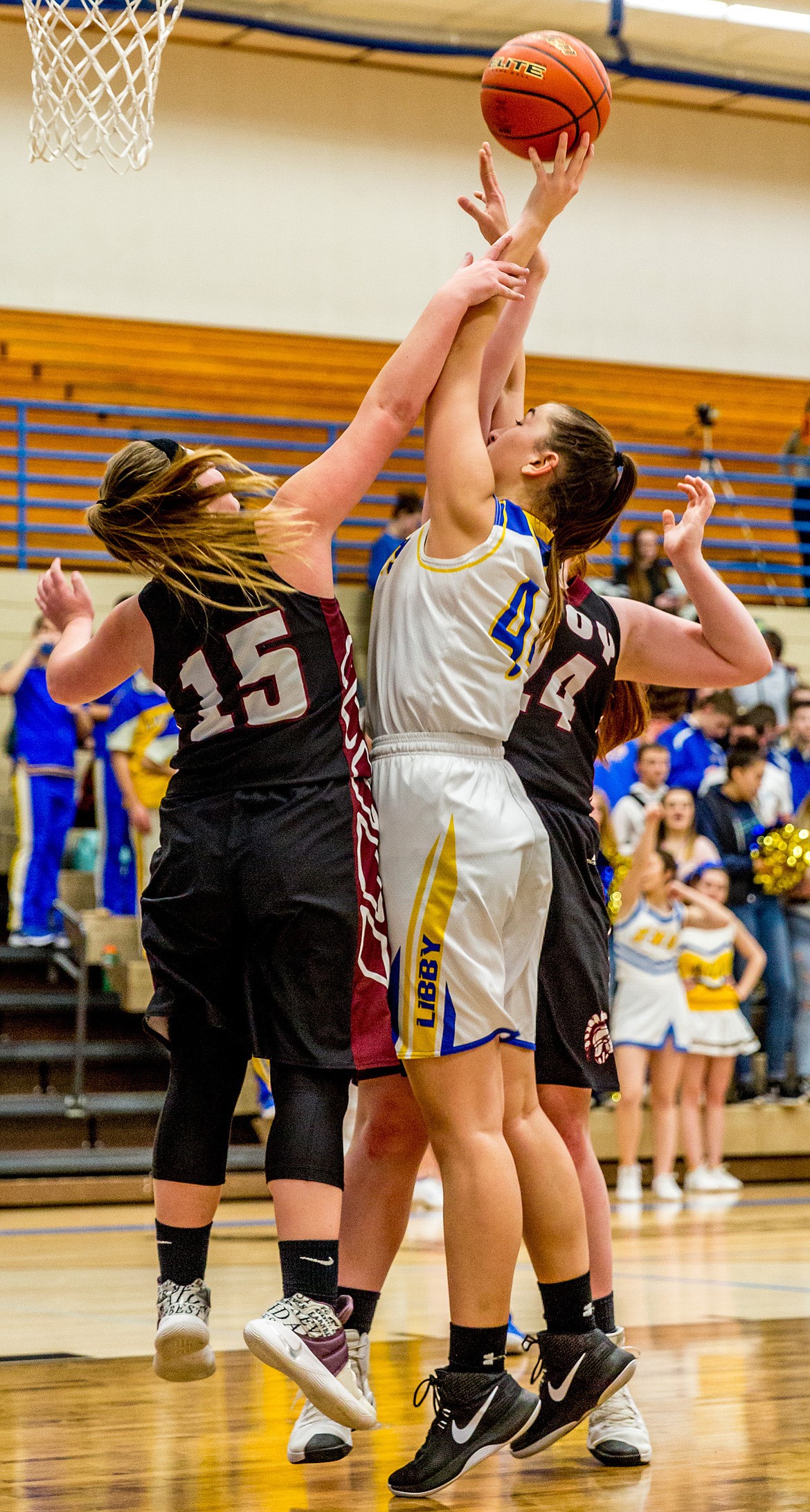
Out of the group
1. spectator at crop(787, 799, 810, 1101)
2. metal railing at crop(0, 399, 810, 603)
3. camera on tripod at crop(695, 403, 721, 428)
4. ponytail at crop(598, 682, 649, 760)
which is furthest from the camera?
camera on tripod at crop(695, 403, 721, 428)

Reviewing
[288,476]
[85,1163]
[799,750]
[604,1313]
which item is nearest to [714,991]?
[799,750]

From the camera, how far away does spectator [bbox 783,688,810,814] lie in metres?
11.1

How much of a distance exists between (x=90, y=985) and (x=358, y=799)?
24.4 ft

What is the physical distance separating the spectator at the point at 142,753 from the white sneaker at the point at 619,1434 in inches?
238

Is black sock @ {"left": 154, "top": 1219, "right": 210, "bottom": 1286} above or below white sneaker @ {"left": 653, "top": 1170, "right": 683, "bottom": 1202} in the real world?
above

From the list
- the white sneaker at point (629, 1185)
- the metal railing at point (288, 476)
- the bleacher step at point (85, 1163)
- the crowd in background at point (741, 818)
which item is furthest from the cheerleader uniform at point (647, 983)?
the metal railing at point (288, 476)

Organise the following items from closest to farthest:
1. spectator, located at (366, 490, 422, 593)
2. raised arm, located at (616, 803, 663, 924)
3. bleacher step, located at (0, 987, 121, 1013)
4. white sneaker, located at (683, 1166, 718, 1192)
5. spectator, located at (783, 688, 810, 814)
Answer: raised arm, located at (616, 803, 663, 924)
white sneaker, located at (683, 1166, 718, 1192)
bleacher step, located at (0, 987, 121, 1013)
spectator, located at (783, 688, 810, 814)
spectator, located at (366, 490, 422, 593)

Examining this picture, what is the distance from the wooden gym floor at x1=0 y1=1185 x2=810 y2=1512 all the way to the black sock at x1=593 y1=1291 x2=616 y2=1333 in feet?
0.76

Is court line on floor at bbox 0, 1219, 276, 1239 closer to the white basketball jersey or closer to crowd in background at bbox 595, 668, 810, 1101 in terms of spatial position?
crowd in background at bbox 595, 668, 810, 1101

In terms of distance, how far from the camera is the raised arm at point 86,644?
3473mm

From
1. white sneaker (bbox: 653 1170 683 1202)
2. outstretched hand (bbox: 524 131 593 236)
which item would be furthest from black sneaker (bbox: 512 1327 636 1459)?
white sneaker (bbox: 653 1170 683 1202)

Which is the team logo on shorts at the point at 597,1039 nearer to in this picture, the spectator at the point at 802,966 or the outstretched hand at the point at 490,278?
the outstretched hand at the point at 490,278

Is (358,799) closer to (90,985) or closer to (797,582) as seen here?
(90,985)

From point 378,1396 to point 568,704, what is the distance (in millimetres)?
1650
